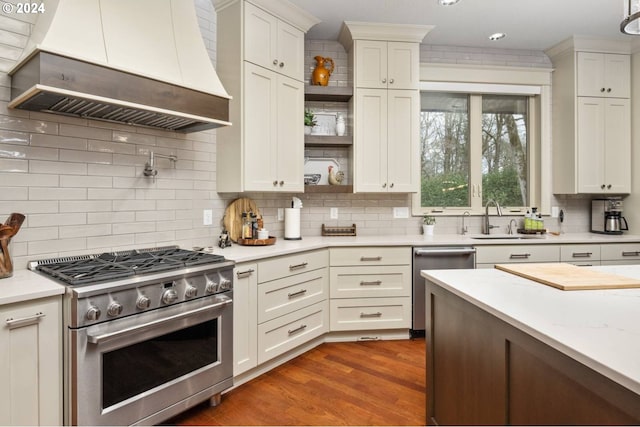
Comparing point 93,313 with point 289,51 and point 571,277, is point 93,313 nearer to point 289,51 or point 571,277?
point 571,277

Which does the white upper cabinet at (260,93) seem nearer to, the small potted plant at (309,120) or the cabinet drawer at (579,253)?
the small potted plant at (309,120)

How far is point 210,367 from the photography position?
2.07 m

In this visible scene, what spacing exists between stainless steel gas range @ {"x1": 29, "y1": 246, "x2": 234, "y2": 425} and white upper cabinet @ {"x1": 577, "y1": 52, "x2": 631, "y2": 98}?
3.96 metres

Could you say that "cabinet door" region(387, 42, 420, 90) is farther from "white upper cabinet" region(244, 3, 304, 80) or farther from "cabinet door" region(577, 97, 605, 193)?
"cabinet door" region(577, 97, 605, 193)

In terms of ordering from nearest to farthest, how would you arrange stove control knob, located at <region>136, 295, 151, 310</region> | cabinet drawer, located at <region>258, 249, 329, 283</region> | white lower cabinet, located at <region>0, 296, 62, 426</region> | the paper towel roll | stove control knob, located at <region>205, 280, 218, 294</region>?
white lower cabinet, located at <region>0, 296, 62, 426</region>, stove control knob, located at <region>136, 295, 151, 310</region>, stove control knob, located at <region>205, 280, 218, 294</region>, cabinet drawer, located at <region>258, 249, 329, 283</region>, the paper towel roll

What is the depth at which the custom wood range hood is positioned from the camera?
1.64 meters

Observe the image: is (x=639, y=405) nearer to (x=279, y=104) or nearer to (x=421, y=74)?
(x=279, y=104)

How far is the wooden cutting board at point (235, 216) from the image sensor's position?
295 cm

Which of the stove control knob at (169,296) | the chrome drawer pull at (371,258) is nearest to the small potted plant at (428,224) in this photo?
the chrome drawer pull at (371,258)

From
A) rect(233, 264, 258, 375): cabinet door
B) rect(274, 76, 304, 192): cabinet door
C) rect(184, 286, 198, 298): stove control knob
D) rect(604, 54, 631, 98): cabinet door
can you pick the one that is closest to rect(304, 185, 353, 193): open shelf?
rect(274, 76, 304, 192): cabinet door

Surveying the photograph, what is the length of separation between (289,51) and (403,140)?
4.27ft

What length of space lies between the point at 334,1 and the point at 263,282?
2295 millimetres

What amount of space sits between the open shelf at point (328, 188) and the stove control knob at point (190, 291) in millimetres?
1598

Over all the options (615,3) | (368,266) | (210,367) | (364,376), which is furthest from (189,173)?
(615,3)
